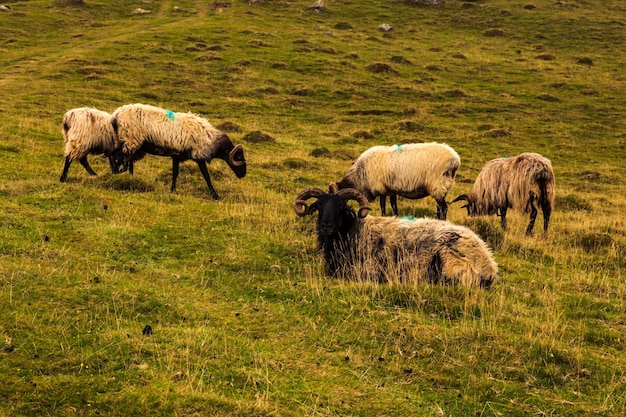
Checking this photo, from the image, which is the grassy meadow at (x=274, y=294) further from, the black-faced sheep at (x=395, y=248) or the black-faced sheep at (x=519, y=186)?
the black-faced sheep at (x=519, y=186)

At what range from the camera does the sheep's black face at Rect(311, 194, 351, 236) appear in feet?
32.5

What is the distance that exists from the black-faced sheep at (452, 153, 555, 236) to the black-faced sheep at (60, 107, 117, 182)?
10.5 metres

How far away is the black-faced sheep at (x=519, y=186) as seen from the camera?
13812mm

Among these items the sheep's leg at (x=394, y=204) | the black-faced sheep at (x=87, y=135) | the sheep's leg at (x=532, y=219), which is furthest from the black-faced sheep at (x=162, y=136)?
the sheep's leg at (x=532, y=219)

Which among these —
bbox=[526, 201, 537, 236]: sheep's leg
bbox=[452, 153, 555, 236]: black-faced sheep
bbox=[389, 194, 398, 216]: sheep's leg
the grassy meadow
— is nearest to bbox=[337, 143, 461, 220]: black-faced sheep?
bbox=[389, 194, 398, 216]: sheep's leg

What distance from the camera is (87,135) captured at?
15305 millimetres

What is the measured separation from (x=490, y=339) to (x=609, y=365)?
4.39 feet

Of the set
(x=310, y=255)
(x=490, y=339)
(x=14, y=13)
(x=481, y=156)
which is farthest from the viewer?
(x=14, y=13)

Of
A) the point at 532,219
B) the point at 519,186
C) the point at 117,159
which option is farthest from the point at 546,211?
the point at 117,159

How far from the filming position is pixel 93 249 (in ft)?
30.7

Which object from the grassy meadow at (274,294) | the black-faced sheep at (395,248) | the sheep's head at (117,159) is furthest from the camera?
the sheep's head at (117,159)

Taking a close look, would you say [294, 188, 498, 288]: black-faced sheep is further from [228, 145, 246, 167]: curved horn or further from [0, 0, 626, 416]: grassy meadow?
[228, 145, 246, 167]: curved horn

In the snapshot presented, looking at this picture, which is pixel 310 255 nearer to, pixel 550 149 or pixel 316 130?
pixel 316 130

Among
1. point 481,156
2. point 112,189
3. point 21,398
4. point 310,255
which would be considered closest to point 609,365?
point 310,255
